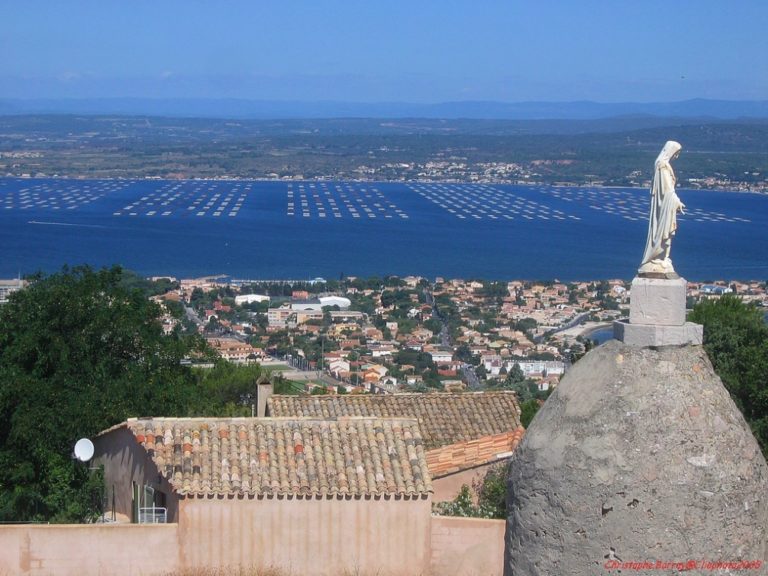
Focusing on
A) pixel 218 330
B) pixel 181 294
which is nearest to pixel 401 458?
pixel 218 330

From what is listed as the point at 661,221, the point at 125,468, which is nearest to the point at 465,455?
the point at 125,468

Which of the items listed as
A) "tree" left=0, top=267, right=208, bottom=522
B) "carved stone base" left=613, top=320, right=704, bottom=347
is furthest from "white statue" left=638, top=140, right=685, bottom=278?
"tree" left=0, top=267, right=208, bottom=522

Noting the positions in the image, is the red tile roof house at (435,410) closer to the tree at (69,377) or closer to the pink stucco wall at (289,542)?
the tree at (69,377)

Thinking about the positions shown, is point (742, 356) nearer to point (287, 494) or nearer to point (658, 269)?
point (287, 494)

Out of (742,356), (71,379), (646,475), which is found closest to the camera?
(646,475)

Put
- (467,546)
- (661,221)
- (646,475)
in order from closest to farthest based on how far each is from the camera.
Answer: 1. (646,475)
2. (661,221)
3. (467,546)

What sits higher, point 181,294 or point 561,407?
point 561,407

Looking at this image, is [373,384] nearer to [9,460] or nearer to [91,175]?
[9,460]
